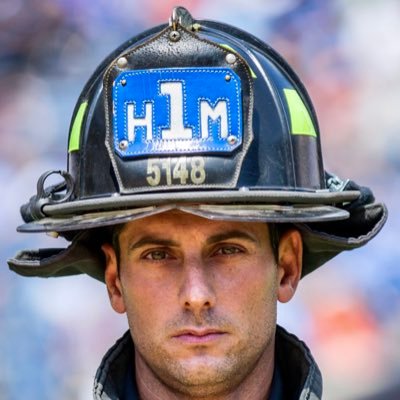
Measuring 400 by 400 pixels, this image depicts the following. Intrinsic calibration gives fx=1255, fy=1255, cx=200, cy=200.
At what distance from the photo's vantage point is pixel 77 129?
3.69m

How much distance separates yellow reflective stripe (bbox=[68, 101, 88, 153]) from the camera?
12.0 feet

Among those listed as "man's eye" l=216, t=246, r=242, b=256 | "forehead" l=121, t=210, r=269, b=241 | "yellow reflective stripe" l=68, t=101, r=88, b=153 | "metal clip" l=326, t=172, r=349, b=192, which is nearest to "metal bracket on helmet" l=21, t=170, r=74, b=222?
"yellow reflective stripe" l=68, t=101, r=88, b=153

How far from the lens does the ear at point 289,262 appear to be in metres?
3.74

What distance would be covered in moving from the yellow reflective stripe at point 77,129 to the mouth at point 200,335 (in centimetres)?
65

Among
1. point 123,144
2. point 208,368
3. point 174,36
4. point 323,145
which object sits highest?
point 323,145

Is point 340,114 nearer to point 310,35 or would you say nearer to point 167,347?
point 310,35

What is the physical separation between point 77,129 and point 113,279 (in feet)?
1.53

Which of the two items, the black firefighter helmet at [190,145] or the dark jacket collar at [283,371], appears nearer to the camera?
the black firefighter helmet at [190,145]

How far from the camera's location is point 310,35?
20.6ft

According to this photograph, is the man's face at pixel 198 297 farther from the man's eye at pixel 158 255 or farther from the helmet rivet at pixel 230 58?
the helmet rivet at pixel 230 58

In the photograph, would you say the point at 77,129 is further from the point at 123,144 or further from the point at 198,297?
the point at 198,297

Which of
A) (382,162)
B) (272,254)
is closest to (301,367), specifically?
(272,254)

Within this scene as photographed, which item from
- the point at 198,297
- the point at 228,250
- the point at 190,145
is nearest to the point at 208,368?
the point at 198,297

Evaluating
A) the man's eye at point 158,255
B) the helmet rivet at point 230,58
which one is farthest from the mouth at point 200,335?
the helmet rivet at point 230,58
